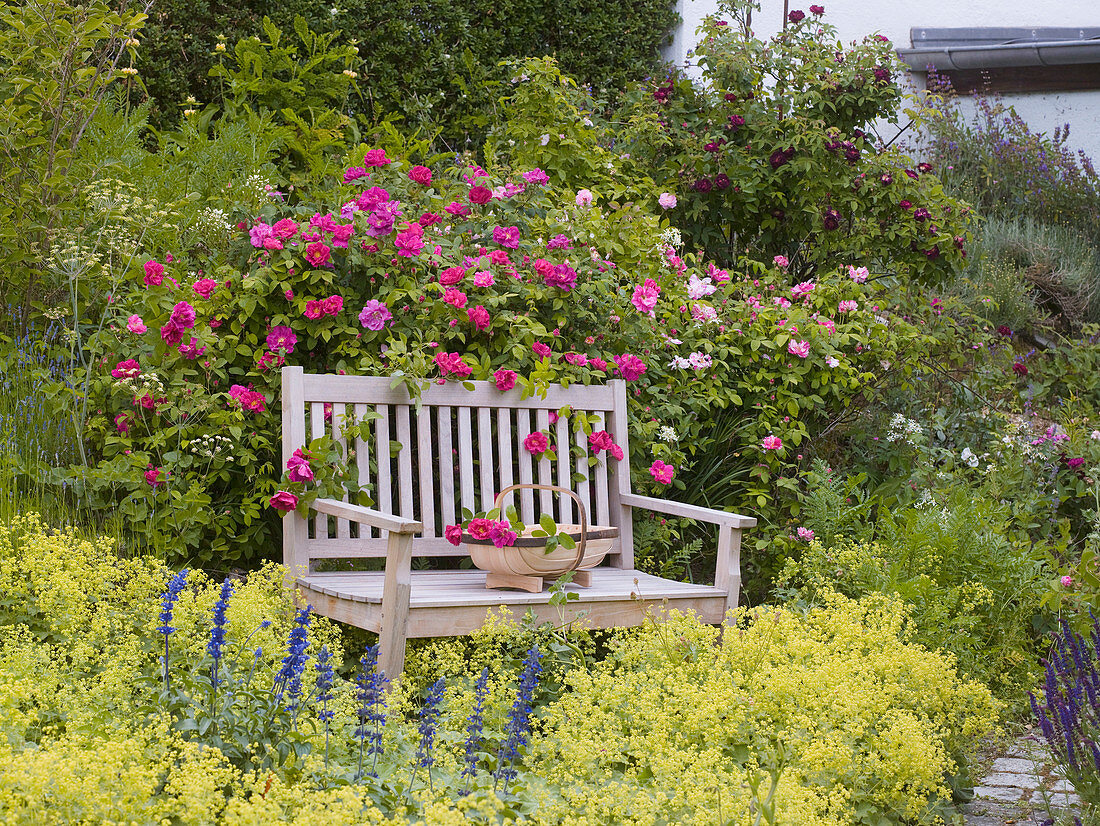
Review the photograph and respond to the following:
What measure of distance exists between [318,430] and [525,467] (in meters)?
0.83

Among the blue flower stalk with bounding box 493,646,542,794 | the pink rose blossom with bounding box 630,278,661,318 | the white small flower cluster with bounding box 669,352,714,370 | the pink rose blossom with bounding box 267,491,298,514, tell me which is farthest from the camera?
the white small flower cluster with bounding box 669,352,714,370

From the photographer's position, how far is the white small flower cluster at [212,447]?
12.4ft

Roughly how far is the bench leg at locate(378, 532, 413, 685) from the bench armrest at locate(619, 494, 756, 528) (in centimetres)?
124

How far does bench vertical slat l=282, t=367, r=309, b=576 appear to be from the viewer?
3.62 m

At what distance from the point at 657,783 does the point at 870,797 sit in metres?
0.61

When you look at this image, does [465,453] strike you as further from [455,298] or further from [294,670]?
[294,670]

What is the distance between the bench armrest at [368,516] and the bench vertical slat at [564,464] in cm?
86

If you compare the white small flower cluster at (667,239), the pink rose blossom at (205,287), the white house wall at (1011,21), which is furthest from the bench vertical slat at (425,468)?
the white house wall at (1011,21)

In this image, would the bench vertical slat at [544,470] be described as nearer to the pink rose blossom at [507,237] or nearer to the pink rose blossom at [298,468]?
the pink rose blossom at [507,237]

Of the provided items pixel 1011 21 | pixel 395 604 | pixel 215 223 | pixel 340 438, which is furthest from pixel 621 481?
pixel 1011 21

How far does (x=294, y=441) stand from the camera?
12.0ft

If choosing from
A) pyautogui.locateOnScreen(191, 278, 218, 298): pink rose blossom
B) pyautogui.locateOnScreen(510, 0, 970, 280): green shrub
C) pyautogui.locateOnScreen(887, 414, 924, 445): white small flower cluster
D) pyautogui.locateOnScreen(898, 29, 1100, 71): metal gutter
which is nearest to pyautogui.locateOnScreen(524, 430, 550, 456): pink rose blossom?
pyautogui.locateOnScreen(191, 278, 218, 298): pink rose blossom

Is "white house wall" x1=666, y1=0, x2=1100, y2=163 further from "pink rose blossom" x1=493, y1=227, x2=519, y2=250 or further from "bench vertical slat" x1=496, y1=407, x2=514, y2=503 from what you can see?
"bench vertical slat" x1=496, y1=407, x2=514, y2=503

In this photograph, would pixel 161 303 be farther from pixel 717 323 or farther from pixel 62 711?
pixel 717 323
